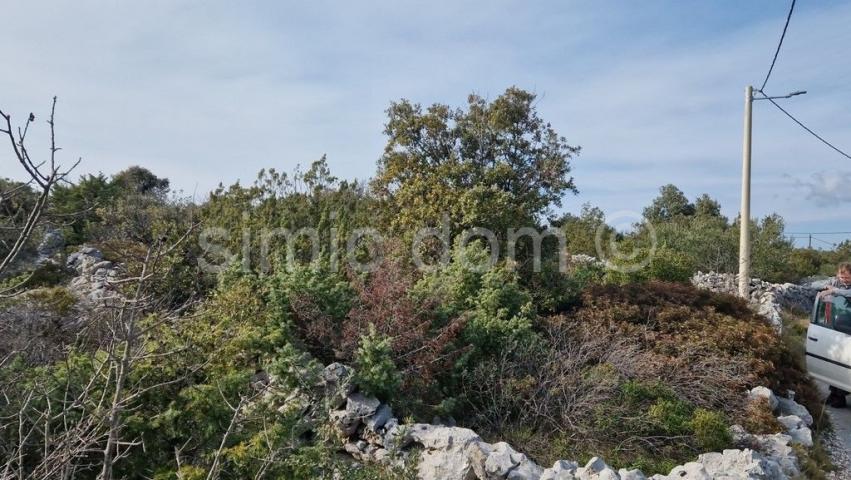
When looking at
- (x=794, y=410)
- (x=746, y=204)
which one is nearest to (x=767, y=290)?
(x=746, y=204)

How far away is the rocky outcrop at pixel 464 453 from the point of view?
4.72 metres

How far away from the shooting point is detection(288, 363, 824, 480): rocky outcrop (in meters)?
4.72

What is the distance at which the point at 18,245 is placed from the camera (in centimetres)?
211

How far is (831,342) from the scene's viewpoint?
825 cm

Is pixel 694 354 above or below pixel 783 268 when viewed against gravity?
below

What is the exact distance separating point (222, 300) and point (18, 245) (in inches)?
177

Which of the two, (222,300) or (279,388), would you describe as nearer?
(279,388)

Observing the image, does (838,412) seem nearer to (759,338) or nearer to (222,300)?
(759,338)

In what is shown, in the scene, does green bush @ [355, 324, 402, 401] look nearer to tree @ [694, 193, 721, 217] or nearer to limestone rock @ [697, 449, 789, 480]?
limestone rock @ [697, 449, 789, 480]

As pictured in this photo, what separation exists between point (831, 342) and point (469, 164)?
19.9ft

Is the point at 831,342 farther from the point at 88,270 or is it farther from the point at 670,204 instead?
the point at 670,204

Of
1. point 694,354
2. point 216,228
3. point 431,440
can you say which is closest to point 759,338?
point 694,354

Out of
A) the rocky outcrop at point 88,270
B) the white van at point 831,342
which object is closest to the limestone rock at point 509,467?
the rocky outcrop at point 88,270

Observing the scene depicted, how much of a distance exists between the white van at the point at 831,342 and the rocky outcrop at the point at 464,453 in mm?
2480
